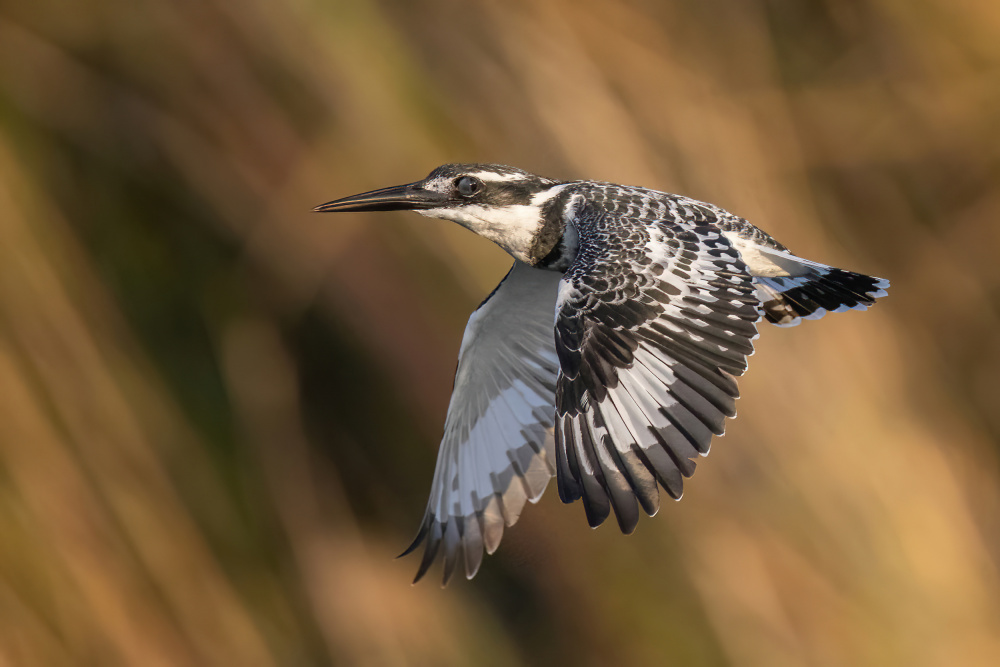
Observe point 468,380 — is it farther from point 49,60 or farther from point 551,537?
point 49,60

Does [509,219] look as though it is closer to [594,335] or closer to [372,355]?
[594,335]

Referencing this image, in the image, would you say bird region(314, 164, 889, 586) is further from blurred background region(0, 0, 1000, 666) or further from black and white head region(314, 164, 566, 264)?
blurred background region(0, 0, 1000, 666)

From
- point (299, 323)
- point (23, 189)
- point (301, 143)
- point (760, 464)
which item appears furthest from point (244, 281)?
point (760, 464)

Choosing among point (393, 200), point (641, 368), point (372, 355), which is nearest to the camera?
point (641, 368)

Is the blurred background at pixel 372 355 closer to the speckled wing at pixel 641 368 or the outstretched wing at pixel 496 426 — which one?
the outstretched wing at pixel 496 426

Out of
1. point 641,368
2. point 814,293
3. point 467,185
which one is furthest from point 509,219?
point 814,293

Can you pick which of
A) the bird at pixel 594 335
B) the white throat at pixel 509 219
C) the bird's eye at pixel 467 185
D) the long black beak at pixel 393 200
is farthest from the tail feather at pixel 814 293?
the long black beak at pixel 393 200

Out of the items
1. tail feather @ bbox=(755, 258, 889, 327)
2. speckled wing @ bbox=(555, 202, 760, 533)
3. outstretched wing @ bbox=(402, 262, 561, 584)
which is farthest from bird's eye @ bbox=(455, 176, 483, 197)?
tail feather @ bbox=(755, 258, 889, 327)
